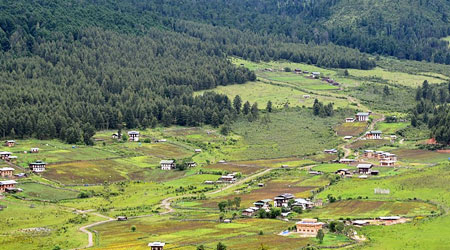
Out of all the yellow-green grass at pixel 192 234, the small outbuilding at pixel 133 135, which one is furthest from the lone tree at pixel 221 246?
the small outbuilding at pixel 133 135

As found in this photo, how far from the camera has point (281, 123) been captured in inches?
7525

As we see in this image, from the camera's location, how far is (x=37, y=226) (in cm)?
11338

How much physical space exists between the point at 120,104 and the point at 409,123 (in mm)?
53279

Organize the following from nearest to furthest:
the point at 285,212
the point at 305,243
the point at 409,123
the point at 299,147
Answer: the point at 305,243 < the point at 285,212 < the point at 299,147 < the point at 409,123

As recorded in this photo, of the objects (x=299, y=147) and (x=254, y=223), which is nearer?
(x=254, y=223)

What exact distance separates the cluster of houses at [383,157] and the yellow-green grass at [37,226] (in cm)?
4728

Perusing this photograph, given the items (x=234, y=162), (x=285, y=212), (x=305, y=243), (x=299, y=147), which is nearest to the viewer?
(x=305, y=243)

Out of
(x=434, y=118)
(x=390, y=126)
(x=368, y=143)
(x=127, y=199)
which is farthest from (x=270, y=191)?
(x=390, y=126)

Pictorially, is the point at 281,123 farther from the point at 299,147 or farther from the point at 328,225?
the point at 328,225

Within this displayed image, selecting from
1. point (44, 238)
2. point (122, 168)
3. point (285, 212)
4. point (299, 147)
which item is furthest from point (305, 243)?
point (299, 147)

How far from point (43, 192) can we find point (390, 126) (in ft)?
244

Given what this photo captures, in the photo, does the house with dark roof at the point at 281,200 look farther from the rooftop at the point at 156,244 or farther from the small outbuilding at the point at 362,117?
the small outbuilding at the point at 362,117

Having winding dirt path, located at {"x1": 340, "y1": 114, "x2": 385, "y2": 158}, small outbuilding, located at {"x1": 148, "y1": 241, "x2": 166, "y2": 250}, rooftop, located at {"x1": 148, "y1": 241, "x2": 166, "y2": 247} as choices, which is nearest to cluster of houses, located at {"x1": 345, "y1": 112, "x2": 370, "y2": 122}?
winding dirt path, located at {"x1": 340, "y1": 114, "x2": 385, "y2": 158}

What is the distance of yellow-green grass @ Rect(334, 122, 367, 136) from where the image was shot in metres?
181
